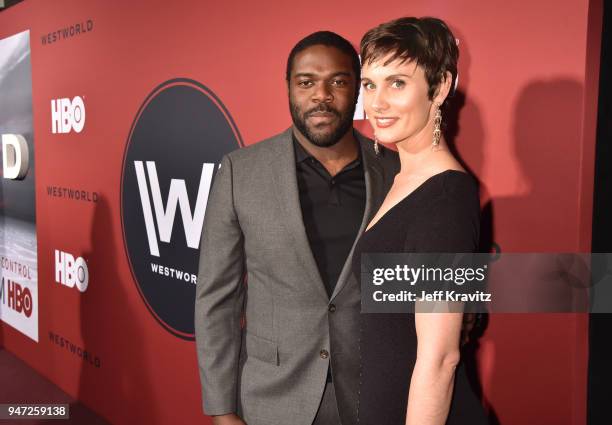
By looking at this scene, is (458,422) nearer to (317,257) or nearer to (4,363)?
(317,257)

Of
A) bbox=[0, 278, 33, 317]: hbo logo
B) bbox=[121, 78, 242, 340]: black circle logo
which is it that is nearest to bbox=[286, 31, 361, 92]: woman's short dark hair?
bbox=[121, 78, 242, 340]: black circle logo

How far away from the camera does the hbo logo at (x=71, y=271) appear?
3.82 meters

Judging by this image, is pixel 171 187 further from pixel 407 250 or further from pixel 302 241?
pixel 407 250

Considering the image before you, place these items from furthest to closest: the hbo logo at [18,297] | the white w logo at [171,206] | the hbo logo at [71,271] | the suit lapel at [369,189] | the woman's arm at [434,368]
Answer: the hbo logo at [18,297] < the hbo logo at [71,271] < the white w logo at [171,206] < the suit lapel at [369,189] < the woman's arm at [434,368]

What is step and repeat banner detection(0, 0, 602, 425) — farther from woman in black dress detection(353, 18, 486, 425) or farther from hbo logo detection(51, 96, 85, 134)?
woman in black dress detection(353, 18, 486, 425)

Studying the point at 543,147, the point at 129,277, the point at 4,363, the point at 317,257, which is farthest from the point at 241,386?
the point at 4,363

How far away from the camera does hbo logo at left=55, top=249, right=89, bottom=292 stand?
12.5ft

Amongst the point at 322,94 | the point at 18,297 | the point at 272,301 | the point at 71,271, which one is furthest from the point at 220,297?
the point at 18,297

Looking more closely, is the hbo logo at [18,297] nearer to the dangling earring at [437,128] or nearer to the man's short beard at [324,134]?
the man's short beard at [324,134]

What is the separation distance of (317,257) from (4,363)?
4053 millimetres

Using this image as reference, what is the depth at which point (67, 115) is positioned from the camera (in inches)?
150

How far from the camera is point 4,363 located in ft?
15.5

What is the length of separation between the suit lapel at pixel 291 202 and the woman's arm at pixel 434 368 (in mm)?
455

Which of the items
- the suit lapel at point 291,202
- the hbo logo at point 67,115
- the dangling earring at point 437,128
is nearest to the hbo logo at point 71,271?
the hbo logo at point 67,115
